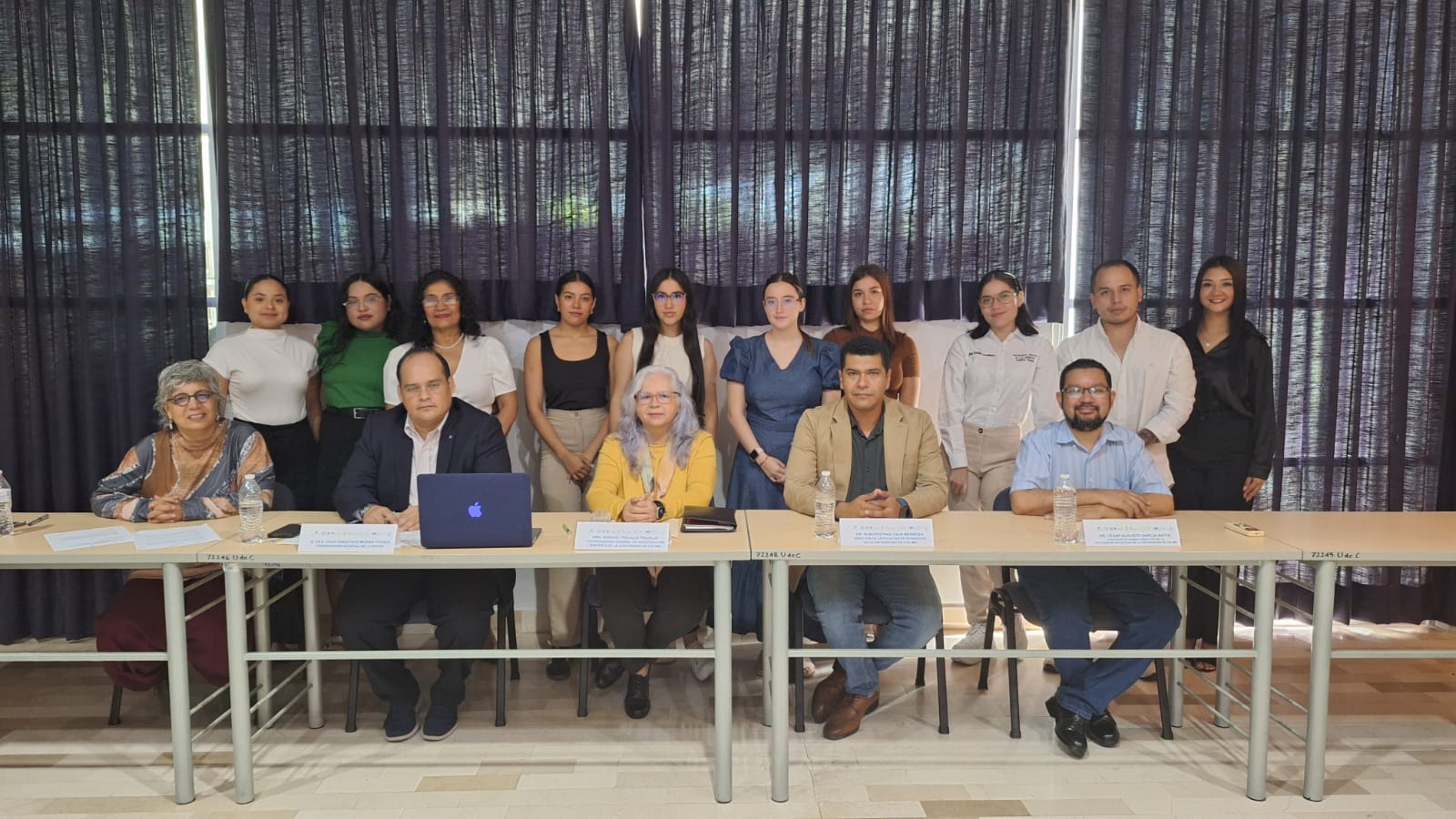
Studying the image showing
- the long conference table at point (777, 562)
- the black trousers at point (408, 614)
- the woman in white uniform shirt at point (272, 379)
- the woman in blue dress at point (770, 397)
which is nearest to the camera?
the long conference table at point (777, 562)

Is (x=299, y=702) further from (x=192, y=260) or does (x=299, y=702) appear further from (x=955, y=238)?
(x=955, y=238)

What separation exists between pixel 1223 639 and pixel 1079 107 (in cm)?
228

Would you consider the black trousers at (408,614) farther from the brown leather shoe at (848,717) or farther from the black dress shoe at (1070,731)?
the black dress shoe at (1070,731)

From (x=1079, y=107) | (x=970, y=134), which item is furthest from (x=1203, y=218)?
(x=970, y=134)

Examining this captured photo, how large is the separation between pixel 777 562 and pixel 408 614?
1.32 m

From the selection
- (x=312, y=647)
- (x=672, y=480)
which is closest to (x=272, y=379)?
(x=312, y=647)

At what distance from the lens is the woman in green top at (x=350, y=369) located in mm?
3512

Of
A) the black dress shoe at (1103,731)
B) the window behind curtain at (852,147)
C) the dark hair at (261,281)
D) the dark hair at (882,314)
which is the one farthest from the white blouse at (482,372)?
the black dress shoe at (1103,731)

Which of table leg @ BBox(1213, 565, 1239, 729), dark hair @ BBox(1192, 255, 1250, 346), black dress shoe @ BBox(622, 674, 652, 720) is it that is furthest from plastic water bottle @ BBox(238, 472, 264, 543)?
dark hair @ BBox(1192, 255, 1250, 346)

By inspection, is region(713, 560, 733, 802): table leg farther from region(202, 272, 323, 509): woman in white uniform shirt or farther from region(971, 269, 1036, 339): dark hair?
region(202, 272, 323, 509): woman in white uniform shirt

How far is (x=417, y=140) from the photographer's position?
3.80 meters

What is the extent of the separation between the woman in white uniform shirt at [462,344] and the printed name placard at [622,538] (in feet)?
4.12

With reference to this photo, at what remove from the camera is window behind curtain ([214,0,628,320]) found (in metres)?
3.75

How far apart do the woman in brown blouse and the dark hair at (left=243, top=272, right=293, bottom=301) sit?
7.20ft
